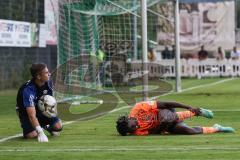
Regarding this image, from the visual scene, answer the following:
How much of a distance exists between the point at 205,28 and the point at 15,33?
2201cm

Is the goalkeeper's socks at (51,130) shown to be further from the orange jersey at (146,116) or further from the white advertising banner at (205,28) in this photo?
the white advertising banner at (205,28)

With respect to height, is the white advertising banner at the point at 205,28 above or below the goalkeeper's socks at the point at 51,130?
above

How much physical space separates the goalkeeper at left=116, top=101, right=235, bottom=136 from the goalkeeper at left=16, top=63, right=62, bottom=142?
117 cm

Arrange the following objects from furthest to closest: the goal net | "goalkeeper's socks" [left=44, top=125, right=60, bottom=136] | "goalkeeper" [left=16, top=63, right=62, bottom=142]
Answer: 1. the goal net
2. "goalkeeper's socks" [left=44, top=125, right=60, bottom=136]
3. "goalkeeper" [left=16, top=63, right=62, bottom=142]

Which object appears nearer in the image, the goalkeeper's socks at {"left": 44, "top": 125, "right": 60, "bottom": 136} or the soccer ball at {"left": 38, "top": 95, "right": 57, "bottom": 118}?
the soccer ball at {"left": 38, "top": 95, "right": 57, "bottom": 118}

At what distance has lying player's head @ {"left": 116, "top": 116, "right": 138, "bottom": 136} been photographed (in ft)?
42.2

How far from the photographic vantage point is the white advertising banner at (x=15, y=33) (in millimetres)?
28047

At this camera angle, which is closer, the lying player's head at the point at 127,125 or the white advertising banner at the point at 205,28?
the lying player's head at the point at 127,125

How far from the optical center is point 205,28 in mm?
48938

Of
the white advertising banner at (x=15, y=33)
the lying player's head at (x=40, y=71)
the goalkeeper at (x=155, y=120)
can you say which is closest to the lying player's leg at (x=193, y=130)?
the goalkeeper at (x=155, y=120)

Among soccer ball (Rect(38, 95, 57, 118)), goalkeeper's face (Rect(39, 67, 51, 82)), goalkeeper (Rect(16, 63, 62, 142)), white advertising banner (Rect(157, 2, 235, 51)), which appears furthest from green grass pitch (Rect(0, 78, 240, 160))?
white advertising banner (Rect(157, 2, 235, 51))

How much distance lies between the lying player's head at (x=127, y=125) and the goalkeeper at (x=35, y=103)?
103 centimetres

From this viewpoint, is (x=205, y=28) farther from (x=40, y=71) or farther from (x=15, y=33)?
(x=40, y=71)

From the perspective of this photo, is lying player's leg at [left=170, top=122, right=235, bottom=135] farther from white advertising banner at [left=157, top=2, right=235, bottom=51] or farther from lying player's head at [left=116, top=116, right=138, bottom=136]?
white advertising banner at [left=157, top=2, right=235, bottom=51]
